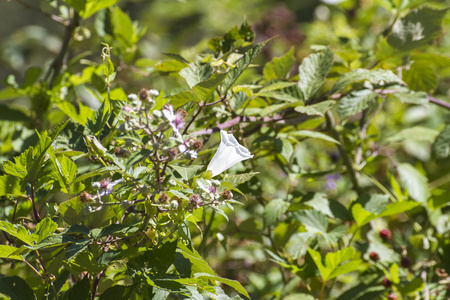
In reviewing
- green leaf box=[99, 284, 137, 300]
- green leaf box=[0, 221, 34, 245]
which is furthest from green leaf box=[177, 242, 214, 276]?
green leaf box=[0, 221, 34, 245]

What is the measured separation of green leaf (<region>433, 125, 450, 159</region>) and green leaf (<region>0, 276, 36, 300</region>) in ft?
2.81

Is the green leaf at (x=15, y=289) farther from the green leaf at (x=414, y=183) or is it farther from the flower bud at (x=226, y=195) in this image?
the green leaf at (x=414, y=183)

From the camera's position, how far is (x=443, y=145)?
3.49ft

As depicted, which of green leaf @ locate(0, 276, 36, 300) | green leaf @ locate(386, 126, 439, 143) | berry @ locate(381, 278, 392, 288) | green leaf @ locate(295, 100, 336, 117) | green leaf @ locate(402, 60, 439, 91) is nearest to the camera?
green leaf @ locate(0, 276, 36, 300)

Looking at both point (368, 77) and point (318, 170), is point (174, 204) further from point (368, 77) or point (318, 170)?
point (318, 170)

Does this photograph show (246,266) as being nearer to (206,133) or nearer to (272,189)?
(272,189)

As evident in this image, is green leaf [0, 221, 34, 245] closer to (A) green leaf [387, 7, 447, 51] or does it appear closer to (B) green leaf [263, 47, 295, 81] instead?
(B) green leaf [263, 47, 295, 81]

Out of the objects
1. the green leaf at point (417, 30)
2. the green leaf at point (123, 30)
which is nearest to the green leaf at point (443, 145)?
the green leaf at point (417, 30)

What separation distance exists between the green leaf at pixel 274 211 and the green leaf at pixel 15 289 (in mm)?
424

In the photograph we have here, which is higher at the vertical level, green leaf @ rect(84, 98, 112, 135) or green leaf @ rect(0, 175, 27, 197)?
green leaf @ rect(84, 98, 112, 135)

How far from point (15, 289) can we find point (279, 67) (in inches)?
25.0

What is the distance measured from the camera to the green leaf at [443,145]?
3.46 feet

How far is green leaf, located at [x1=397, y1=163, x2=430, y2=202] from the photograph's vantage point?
3.62 ft

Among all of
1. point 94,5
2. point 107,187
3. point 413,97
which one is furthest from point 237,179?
point 94,5
